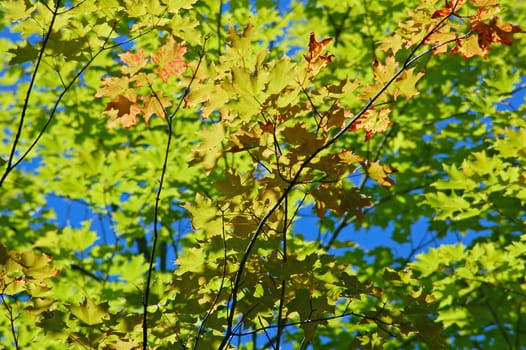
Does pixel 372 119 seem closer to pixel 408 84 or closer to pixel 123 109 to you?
pixel 408 84

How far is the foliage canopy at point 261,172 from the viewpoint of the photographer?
1.68 metres

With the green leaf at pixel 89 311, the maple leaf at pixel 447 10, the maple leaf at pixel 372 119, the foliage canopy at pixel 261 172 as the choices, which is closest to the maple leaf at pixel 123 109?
the foliage canopy at pixel 261 172

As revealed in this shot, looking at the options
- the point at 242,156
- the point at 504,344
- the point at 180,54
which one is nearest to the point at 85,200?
the point at 242,156

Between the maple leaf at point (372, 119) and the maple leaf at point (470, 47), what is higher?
the maple leaf at point (470, 47)

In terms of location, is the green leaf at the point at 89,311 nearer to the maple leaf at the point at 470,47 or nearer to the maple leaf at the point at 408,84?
the maple leaf at the point at 408,84

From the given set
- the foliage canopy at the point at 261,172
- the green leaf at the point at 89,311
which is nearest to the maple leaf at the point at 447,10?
the foliage canopy at the point at 261,172

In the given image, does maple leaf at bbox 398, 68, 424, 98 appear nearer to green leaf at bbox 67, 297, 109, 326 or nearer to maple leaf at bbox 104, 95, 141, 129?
maple leaf at bbox 104, 95, 141, 129

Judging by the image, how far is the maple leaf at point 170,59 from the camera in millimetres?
1827

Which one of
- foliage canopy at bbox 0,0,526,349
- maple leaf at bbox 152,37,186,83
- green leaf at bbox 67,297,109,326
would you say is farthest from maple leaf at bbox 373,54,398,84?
green leaf at bbox 67,297,109,326

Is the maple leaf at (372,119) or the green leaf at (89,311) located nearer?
the green leaf at (89,311)

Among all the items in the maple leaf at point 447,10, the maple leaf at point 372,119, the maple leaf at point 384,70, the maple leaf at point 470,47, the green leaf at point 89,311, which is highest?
the maple leaf at point 447,10

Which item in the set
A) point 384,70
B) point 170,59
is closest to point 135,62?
point 170,59

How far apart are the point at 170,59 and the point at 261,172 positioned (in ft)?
3.14

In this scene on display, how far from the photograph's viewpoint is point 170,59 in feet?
6.02
